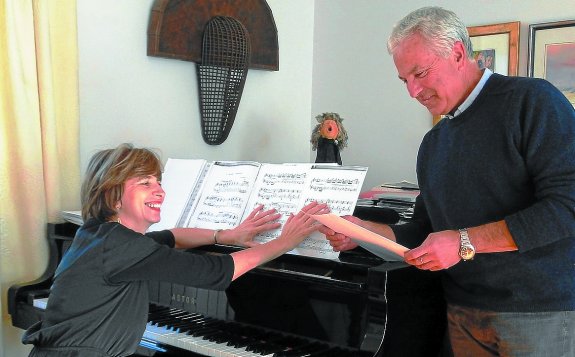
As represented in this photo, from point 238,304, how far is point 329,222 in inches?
22.6

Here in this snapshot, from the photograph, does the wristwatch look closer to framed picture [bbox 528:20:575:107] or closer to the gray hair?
the gray hair

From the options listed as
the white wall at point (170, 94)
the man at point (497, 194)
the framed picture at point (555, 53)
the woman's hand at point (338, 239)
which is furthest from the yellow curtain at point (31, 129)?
the framed picture at point (555, 53)

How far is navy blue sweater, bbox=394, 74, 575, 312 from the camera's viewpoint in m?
1.55

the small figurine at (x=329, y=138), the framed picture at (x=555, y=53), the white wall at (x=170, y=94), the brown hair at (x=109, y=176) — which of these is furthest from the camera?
the small figurine at (x=329, y=138)

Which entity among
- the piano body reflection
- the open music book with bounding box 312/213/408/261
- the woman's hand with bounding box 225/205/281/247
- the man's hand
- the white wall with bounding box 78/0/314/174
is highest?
the white wall with bounding box 78/0/314/174

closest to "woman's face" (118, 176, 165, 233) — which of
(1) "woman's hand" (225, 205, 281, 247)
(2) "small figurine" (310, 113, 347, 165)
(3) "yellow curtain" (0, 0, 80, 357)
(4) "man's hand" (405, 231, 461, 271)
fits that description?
(1) "woman's hand" (225, 205, 281, 247)

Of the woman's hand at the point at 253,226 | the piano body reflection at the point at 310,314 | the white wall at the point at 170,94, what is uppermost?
the white wall at the point at 170,94

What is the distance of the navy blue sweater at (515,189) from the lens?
1550 millimetres

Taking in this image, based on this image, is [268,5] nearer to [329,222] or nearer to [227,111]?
[227,111]

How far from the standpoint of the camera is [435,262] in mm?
1562

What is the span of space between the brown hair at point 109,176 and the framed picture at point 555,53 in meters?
2.07

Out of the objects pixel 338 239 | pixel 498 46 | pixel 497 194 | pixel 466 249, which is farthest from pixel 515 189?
pixel 498 46

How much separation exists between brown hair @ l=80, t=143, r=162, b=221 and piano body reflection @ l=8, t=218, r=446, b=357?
0.43 metres

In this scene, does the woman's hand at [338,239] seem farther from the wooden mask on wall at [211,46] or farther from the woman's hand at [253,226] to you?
the wooden mask on wall at [211,46]
